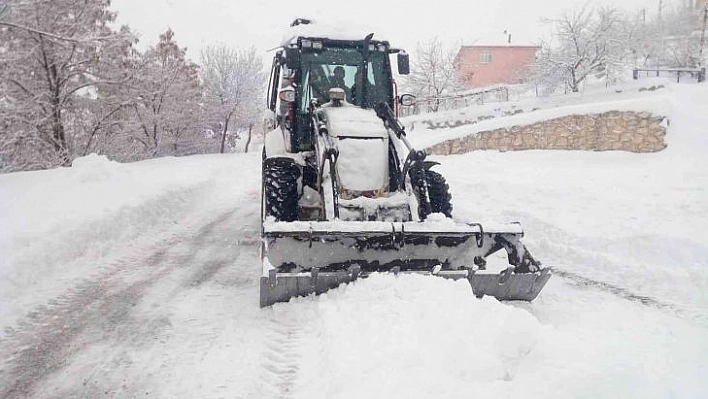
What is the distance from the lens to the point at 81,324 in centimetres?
443

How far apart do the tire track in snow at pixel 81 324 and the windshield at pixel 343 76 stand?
2541 mm

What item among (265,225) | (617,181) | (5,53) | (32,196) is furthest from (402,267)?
(5,53)

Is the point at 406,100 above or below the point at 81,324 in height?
above

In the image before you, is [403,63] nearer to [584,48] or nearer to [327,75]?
[327,75]

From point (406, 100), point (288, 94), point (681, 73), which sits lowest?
point (406, 100)

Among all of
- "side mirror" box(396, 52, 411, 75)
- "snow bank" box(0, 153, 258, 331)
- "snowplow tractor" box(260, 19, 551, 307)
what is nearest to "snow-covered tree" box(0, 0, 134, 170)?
"snow bank" box(0, 153, 258, 331)

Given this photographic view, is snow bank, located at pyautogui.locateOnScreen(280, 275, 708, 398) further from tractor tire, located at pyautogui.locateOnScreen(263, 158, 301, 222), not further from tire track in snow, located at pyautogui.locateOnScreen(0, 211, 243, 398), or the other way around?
tire track in snow, located at pyautogui.locateOnScreen(0, 211, 243, 398)

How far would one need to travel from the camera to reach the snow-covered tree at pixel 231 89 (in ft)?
124

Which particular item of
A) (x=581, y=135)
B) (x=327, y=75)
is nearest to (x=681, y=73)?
(x=581, y=135)

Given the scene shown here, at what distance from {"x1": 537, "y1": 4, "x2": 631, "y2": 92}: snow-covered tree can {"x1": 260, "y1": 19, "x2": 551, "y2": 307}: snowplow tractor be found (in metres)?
25.7

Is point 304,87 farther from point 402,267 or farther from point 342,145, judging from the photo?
point 402,267

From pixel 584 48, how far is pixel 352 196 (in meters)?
28.9

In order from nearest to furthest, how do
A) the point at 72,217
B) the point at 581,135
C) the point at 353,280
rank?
the point at 353,280, the point at 72,217, the point at 581,135

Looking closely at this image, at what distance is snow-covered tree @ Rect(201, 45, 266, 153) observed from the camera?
37.8 meters
